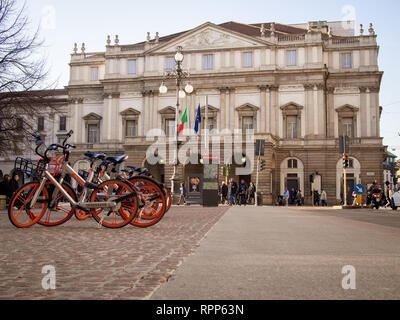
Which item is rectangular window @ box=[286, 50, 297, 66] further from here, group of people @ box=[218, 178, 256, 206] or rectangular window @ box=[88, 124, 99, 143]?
rectangular window @ box=[88, 124, 99, 143]

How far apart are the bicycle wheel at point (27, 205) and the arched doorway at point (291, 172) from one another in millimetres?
39467

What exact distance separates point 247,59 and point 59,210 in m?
41.0

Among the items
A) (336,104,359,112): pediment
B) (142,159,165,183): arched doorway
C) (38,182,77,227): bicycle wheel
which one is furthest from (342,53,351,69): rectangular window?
(38,182,77,227): bicycle wheel

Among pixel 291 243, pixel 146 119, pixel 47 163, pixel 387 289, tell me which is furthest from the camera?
pixel 146 119

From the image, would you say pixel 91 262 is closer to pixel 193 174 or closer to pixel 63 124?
pixel 193 174

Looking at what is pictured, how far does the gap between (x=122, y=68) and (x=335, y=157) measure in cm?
2503

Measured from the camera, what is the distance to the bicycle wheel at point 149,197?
8.63 metres

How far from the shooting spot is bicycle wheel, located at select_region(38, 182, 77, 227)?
834 cm

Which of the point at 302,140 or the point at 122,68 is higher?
the point at 122,68

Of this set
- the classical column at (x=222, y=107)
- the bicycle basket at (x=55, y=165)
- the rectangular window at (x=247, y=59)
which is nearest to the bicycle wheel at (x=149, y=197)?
the bicycle basket at (x=55, y=165)

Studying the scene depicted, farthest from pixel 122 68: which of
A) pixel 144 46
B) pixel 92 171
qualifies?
pixel 92 171
